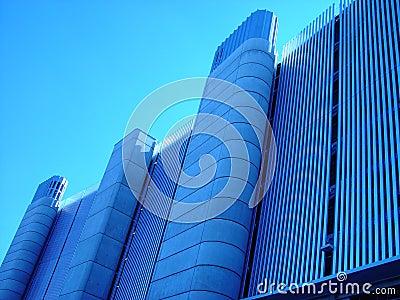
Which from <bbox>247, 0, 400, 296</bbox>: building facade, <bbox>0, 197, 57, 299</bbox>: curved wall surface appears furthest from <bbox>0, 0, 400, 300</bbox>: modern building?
<bbox>0, 197, 57, 299</bbox>: curved wall surface

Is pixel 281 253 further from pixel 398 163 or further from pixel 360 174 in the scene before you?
pixel 398 163

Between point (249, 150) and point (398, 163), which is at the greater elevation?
point (249, 150)

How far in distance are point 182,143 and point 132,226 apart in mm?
9236

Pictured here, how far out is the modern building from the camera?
18250 millimetres

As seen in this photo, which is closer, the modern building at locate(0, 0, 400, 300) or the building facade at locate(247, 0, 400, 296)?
the building facade at locate(247, 0, 400, 296)

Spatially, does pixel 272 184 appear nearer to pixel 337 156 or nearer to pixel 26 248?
pixel 337 156

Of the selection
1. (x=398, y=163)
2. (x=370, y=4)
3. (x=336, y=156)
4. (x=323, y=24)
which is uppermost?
(x=323, y=24)

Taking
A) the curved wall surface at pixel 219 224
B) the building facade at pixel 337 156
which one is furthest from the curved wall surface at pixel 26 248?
the building facade at pixel 337 156

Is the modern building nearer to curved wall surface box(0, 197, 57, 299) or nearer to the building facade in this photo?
the building facade

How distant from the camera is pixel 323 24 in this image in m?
28.3

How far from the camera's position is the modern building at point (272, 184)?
59.9 feet

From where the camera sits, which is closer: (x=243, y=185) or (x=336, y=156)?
(x=336, y=156)

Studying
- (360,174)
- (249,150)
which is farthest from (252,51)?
(360,174)

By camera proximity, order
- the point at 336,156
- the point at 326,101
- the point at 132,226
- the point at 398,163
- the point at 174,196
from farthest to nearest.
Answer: the point at 132,226, the point at 174,196, the point at 326,101, the point at 336,156, the point at 398,163
